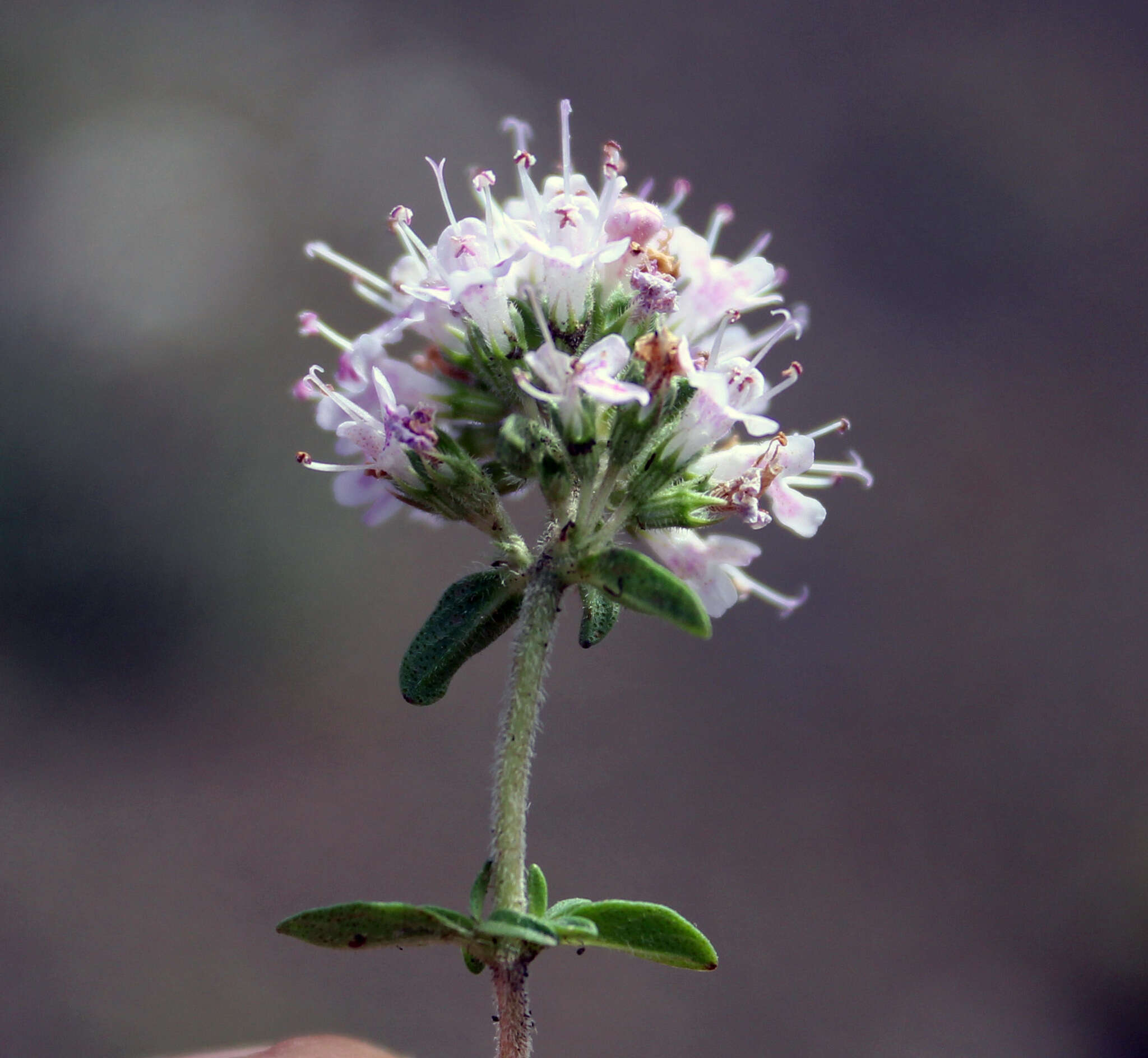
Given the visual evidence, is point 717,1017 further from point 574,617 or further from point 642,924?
point 642,924

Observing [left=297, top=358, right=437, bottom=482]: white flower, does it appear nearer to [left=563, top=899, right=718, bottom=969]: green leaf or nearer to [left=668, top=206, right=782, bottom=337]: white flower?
[left=668, top=206, right=782, bottom=337]: white flower

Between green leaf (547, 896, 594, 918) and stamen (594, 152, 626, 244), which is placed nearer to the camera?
green leaf (547, 896, 594, 918)

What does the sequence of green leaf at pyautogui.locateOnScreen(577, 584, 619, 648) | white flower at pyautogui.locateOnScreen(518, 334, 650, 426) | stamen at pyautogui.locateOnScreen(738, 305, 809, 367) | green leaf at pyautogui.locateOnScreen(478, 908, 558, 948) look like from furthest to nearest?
stamen at pyautogui.locateOnScreen(738, 305, 809, 367) → green leaf at pyautogui.locateOnScreen(577, 584, 619, 648) → white flower at pyautogui.locateOnScreen(518, 334, 650, 426) → green leaf at pyautogui.locateOnScreen(478, 908, 558, 948)

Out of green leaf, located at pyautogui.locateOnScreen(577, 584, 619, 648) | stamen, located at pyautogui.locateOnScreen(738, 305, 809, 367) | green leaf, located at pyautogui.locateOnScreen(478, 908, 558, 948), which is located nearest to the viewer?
green leaf, located at pyautogui.locateOnScreen(478, 908, 558, 948)

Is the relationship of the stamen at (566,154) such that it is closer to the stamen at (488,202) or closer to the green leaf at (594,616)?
the stamen at (488,202)

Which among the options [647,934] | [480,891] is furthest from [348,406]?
[647,934]

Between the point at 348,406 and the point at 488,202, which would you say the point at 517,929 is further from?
the point at 488,202

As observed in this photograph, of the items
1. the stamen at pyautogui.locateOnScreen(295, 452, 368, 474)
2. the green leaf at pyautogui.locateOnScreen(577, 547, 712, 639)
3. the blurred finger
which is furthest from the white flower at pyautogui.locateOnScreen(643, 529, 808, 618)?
the blurred finger
